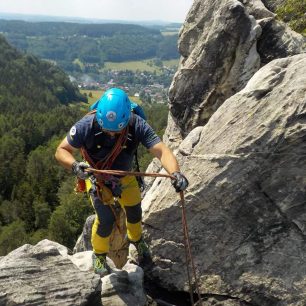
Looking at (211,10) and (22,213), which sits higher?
(211,10)

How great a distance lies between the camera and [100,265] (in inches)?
442

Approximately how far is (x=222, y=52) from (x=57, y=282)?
413 inches

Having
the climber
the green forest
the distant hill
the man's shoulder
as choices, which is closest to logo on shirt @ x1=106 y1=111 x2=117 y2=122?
the climber

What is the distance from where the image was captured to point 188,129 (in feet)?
56.0

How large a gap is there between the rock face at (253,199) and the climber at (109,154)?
1368 millimetres

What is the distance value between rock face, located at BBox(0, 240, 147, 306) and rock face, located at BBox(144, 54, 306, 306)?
Result: 4.75ft

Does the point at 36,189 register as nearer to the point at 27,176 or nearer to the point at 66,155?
the point at 27,176

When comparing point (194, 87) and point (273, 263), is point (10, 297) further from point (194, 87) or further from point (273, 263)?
point (194, 87)

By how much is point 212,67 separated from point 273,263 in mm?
8295

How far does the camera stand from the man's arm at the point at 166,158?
31.2 ft

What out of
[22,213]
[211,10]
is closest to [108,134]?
[211,10]

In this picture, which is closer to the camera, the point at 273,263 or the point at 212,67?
the point at 273,263

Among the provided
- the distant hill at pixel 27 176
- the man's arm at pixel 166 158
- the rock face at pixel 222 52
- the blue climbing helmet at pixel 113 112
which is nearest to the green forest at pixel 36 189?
the distant hill at pixel 27 176

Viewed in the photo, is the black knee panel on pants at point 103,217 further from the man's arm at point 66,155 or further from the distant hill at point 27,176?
the distant hill at point 27,176
